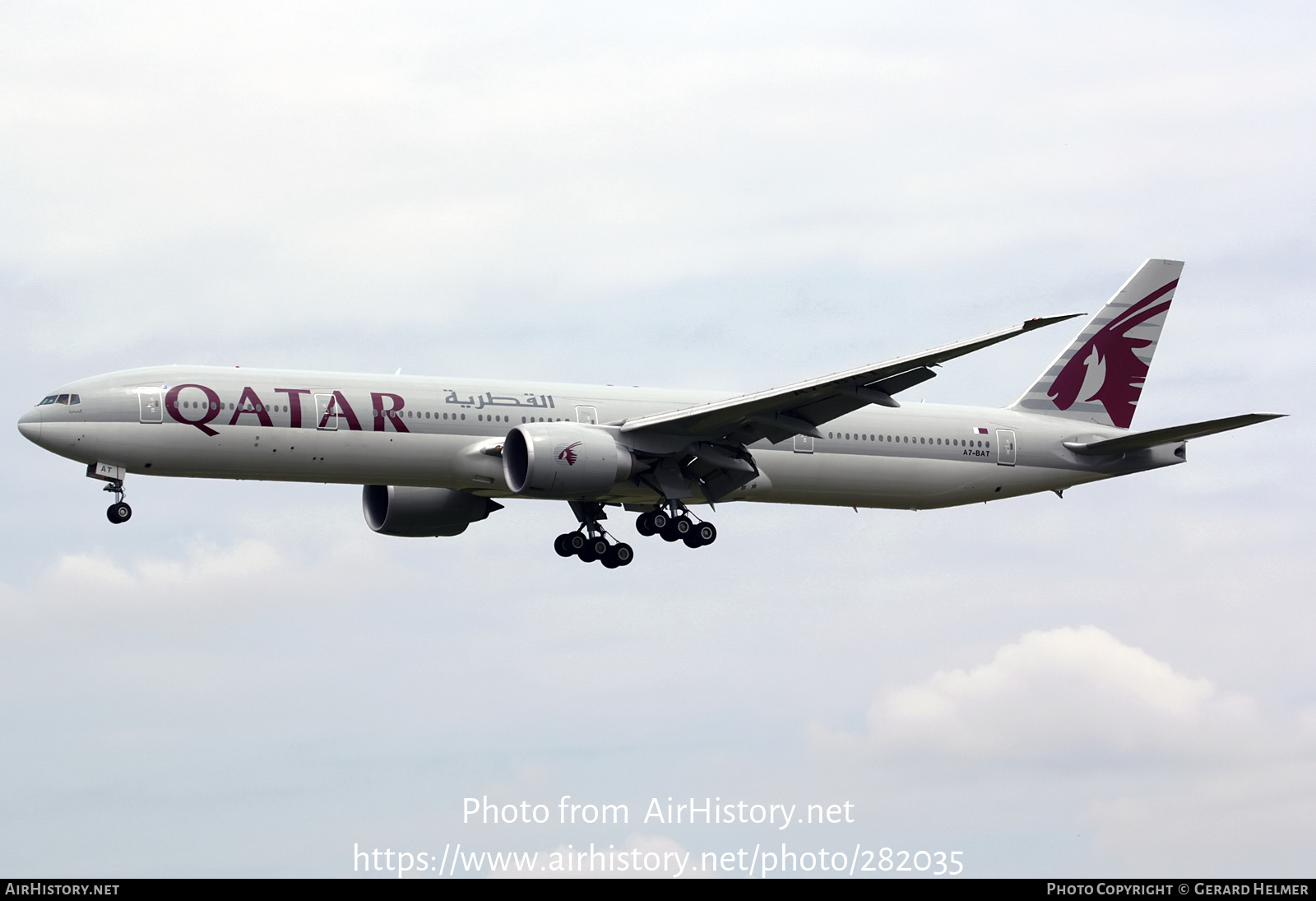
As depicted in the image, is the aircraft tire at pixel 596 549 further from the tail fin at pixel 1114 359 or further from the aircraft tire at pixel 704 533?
the tail fin at pixel 1114 359

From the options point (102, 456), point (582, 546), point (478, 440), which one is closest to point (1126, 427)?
point (582, 546)

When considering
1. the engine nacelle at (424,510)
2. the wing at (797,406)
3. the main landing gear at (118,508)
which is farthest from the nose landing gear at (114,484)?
the wing at (797,406)

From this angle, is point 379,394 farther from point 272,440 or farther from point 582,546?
point 582,546

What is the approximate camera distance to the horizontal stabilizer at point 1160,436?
4619 cm

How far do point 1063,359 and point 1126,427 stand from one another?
274cm

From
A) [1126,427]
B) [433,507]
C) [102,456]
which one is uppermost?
[1126,427]

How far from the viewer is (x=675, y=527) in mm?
47781

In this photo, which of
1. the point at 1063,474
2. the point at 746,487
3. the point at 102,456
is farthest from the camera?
the point at 1063,474

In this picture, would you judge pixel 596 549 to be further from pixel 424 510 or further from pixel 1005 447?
pixel 1005 447

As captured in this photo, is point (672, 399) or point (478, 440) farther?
point (672, 399)

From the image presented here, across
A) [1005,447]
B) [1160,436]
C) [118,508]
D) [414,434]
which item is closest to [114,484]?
[118,508]

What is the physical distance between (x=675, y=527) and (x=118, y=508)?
46.1 feet

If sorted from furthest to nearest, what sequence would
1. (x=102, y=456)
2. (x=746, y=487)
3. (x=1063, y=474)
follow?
(x=1063, y=474), (x=746, y=487), (x=102, y=456)

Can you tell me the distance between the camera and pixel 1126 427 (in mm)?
53969
